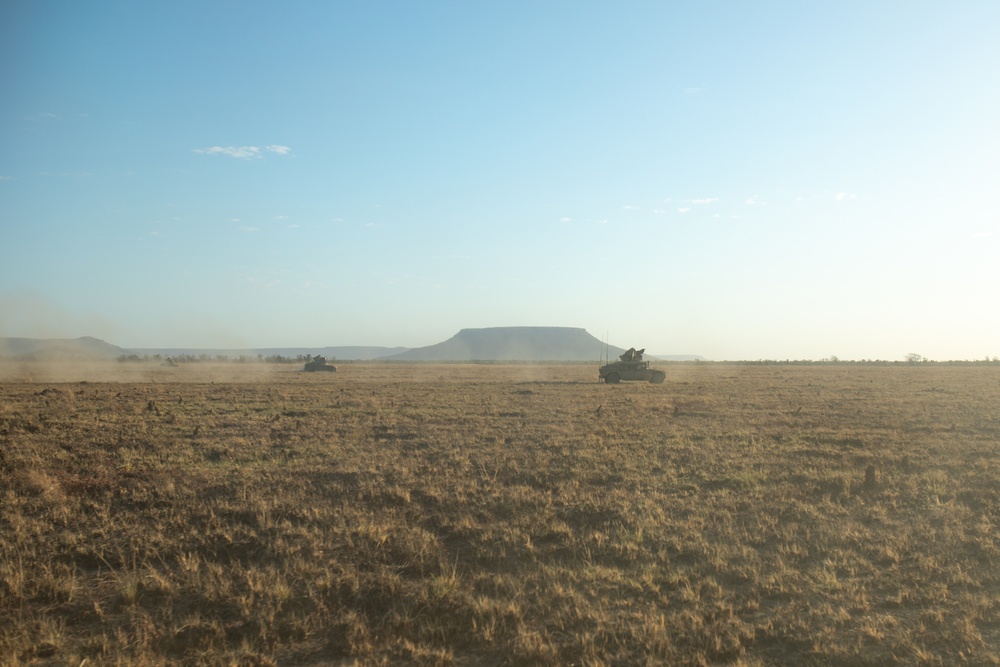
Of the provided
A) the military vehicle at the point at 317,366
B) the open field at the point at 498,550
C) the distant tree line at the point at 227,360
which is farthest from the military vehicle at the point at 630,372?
the distant tree line at the point at 227,360

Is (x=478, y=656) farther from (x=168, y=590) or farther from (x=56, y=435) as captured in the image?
(x=56, y=435)

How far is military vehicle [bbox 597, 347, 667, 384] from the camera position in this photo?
145 feet

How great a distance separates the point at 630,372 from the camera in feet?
147

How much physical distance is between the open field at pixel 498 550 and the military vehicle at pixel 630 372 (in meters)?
26.8

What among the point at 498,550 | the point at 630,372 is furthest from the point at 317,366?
the point at 498,550

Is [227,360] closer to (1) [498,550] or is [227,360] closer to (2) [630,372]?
(2) [630,372]

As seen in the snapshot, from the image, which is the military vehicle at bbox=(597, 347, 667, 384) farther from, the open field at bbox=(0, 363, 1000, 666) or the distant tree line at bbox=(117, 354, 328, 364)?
the distant tree line at bbox=(117, 354, 328, 364)

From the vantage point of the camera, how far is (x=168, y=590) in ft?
23.6

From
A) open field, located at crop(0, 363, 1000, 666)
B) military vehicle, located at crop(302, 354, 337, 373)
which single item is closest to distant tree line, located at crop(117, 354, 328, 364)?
military vehicle, located at crop(302, 354, 337, 373)

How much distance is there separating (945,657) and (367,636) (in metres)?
5.10

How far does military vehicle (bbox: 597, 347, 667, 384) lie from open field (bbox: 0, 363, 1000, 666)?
26801 millimetres

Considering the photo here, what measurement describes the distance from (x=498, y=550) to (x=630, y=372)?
37.3 metres

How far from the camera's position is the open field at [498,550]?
6105 mm

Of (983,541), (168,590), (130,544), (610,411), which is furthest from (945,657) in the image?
(610,411)
